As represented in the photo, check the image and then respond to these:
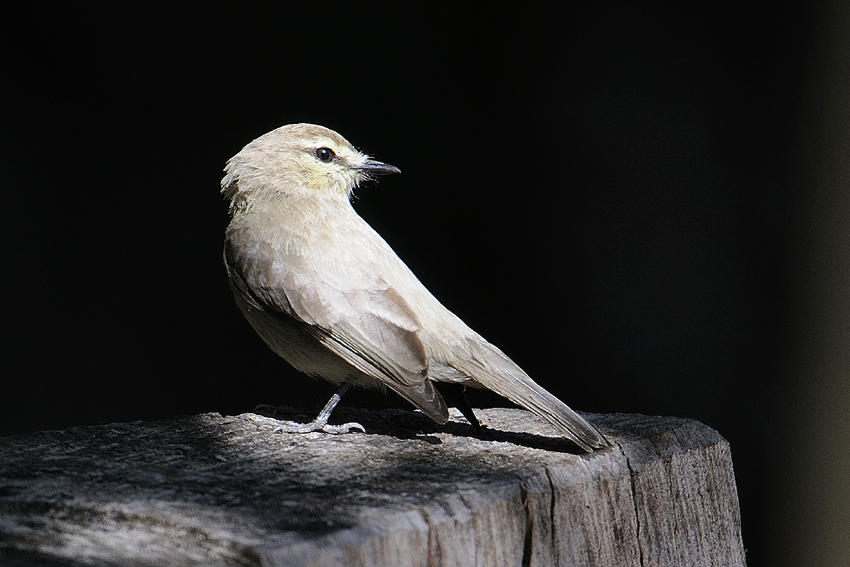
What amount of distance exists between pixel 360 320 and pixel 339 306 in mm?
94

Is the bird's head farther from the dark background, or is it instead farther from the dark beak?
the dark background

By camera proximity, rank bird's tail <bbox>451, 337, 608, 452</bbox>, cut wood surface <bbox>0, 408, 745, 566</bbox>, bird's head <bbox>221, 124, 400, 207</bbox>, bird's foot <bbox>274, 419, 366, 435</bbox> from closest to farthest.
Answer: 1. cut wood surface <bbox>0, 408, 745, 566</bbox>
2. bird's tail <bbox>451, 337, 608, 452</bbox>
3. bird's foot <bbox>274, 419, 366, 435</bbox>
4. bird's head <bbox>221, 124, 400, 207</bbox>

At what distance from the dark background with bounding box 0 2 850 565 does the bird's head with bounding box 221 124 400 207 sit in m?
1.82

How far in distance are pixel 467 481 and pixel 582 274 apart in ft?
13.2

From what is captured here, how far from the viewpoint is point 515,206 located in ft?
21.7

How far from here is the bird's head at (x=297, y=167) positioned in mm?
4090

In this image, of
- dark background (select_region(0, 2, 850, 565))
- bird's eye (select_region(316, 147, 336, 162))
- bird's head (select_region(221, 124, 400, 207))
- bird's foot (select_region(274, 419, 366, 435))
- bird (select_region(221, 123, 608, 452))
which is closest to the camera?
bird's foot (select_region(274, 419, 366, 435))

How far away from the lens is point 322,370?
3.74 m

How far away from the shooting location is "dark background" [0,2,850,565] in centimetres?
563

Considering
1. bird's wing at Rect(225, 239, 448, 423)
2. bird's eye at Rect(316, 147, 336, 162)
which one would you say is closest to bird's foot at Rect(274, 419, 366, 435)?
bird's wing at Rect(225, 239, 448, 423)

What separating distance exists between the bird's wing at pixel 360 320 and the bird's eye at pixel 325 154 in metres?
0.73

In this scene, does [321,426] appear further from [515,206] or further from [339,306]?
[515,206]

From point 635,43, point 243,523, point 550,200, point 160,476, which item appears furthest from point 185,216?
point 243,523

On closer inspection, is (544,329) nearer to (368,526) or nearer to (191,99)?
(191,99)
